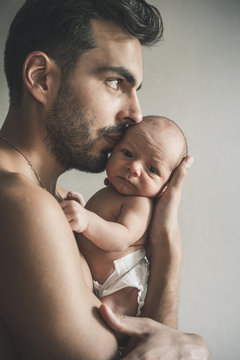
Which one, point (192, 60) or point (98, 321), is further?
point (192, 60)

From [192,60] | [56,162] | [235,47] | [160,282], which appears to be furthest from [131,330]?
[235,47]

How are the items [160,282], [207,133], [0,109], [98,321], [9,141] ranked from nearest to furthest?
[98,321] < [9,141] < [160,282] < [0,109] < [207,133]

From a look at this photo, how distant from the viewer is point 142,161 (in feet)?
4.53

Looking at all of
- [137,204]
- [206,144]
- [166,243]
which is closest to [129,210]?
[137,204]

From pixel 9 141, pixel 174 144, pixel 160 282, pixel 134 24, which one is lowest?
pixel 160 282

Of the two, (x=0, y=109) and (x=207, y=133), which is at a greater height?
(x=207, y=133)

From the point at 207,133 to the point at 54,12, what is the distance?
3.74 feet

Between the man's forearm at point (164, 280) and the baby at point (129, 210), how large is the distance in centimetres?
5

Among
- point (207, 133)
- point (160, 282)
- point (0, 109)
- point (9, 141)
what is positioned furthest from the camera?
point (207, 133)

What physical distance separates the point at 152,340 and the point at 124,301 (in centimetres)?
→ 21

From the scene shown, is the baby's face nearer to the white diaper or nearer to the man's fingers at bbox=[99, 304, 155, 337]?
the white diaper

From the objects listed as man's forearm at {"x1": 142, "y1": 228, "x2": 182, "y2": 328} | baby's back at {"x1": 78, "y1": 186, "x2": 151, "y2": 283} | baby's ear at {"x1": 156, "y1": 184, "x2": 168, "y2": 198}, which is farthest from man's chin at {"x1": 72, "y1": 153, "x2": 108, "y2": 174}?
man's forearm at {"x1": 142, "y1": 228, "x2": 182, "y2": 328}

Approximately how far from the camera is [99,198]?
4.64 feet

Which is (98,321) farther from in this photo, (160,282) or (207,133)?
(207,133)
